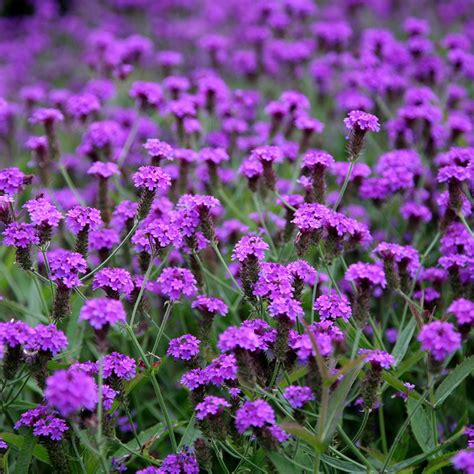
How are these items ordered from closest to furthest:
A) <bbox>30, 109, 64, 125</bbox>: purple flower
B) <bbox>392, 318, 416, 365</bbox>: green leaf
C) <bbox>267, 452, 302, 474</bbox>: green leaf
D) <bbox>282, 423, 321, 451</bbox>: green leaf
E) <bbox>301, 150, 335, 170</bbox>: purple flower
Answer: <bbox>282, 423, 321, 451</bbox>: green leaf < <bbox>267, 452, 302, 474</bbox>: green leaf < <bbox>392, 318, 416, 365</bbox>: green leaf < <bbox>301, 150, 335, 170</bbox>: purple flower < <bbox>30, 109, 64, 125</bbox>: purple flower

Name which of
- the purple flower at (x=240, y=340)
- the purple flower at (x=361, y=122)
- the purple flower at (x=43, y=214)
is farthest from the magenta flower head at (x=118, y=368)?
the purple flower at (x=361, y=122)

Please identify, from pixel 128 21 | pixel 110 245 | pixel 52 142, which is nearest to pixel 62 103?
pixel 52 142

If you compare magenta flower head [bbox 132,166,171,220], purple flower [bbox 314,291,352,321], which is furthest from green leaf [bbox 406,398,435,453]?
magenta flower head [bbox 132,166,171,220]

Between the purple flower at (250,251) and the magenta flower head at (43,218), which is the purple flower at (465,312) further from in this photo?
the magenta flower head at (43,218)

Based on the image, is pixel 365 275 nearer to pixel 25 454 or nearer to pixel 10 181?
pixel 25 454

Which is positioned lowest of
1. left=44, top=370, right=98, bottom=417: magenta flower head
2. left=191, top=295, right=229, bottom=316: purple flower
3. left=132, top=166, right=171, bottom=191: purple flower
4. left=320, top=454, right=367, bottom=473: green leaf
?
left=320, top=454, right=367, bottom=473: green leaf

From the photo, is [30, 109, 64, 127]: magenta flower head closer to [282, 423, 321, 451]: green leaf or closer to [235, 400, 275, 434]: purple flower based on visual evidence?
[235, 400, 275, 434]: purple flower

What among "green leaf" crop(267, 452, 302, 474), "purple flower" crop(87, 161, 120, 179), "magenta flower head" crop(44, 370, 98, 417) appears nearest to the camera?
"magenta flower head" crop(44, 370, 98, 417)

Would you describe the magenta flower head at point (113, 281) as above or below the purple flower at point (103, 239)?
above
